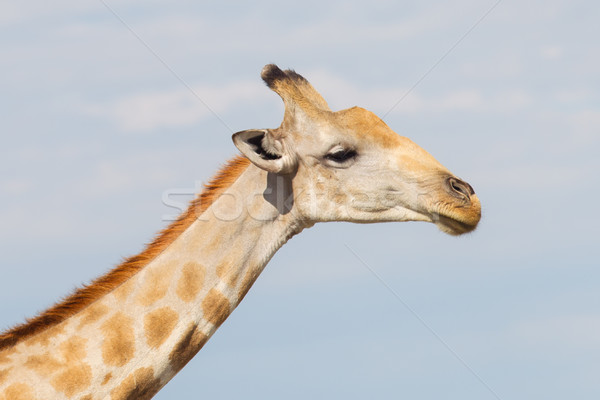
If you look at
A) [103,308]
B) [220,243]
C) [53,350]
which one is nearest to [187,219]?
[220,243]

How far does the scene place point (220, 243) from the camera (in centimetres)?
1052

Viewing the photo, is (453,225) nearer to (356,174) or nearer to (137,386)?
(356,174)

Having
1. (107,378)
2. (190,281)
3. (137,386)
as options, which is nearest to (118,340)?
(107,378)

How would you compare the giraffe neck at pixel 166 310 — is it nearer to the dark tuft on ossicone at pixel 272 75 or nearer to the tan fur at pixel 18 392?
the tan fur at pixel 18 392

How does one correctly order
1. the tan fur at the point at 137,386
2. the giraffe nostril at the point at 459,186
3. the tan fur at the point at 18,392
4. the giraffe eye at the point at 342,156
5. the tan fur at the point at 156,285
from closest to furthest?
the tan fur at the point at 18,392 → the tan fur at the point at 137,386 → the tan fur at the point at 156,285 → the giraffe nostril at the point at 459,186 → the giraffe eye at the point at 342,156

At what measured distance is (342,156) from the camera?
1109cm

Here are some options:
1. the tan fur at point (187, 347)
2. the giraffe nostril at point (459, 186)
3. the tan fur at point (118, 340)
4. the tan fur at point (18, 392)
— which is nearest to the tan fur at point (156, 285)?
the tan fur at point (118, 340)

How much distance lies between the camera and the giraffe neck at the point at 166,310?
32.0ft

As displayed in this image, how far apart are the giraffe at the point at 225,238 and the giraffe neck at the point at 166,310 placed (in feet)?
0.04

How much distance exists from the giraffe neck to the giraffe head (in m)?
0.29

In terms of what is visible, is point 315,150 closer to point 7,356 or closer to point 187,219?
point 187,219

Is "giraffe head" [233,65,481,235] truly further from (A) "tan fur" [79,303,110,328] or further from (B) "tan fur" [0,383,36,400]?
(B) "tan fur" [0,383,36,400]

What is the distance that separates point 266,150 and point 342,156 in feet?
3.36

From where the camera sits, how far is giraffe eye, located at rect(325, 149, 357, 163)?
11.1 meters
